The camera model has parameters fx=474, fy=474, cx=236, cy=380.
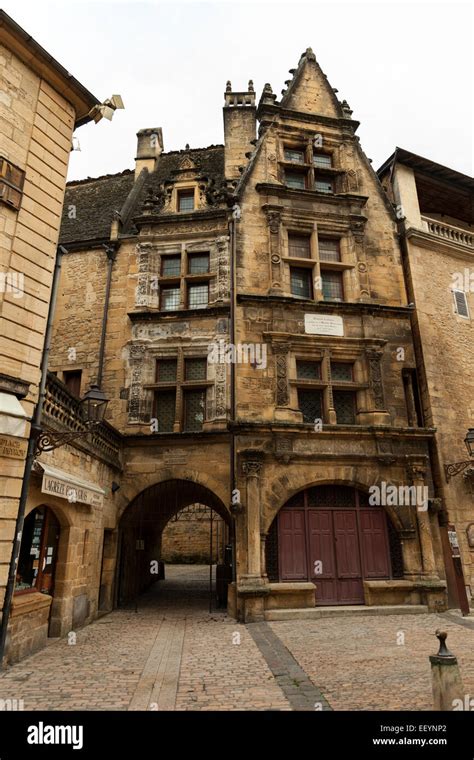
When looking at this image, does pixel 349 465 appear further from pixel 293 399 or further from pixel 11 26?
pixel 11 26

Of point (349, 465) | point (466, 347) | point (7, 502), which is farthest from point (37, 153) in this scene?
point (466, 347)

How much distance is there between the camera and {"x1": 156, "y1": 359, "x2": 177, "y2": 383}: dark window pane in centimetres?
1262

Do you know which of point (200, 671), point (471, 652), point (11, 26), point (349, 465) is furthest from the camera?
point (349, 465)

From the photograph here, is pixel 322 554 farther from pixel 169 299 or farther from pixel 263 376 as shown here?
pixel 169 299

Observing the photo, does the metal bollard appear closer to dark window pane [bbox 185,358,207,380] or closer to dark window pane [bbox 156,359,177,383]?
dark window pane [bbox 185,358,207,380]

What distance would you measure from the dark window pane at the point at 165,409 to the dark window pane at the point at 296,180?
23.8 feet

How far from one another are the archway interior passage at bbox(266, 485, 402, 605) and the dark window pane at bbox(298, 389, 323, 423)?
180 centimetres

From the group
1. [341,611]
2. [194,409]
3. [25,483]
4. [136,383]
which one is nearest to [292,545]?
[341,611]

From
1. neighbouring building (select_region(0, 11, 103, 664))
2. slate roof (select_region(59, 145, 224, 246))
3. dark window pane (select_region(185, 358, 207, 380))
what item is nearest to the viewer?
neighbouring building (select_region(0, 11, 103, 664))

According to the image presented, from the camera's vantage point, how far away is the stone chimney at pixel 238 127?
15.7m

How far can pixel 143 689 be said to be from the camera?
505 centimetres

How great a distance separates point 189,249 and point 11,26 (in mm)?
7068

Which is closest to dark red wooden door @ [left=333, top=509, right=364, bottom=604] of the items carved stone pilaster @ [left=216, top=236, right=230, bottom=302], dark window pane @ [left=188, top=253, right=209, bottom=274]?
carved stone pilaster @ [left=216, top=236, right=230, bottom=302]

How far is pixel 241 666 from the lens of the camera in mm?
6031
